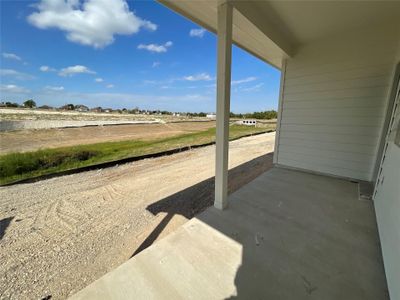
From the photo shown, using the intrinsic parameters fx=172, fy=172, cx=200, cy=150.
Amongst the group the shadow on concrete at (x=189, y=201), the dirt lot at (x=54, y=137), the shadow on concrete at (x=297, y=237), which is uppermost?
the shadow on concrete at (x=297, y=237)

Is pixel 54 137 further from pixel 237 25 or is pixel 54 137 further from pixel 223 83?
pixel 223 83

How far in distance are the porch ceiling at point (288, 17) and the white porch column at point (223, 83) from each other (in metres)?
0.21

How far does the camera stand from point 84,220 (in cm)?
238

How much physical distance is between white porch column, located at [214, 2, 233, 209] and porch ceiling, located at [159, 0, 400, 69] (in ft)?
0.69

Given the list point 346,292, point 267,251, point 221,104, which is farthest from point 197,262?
point 221,104

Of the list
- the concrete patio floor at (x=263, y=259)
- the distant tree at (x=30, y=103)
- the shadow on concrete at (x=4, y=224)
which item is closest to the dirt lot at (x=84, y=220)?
the shadow on concrete at (x=4, y=224)

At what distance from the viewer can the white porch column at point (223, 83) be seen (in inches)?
66.9

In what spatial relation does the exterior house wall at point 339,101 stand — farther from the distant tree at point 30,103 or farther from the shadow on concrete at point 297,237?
the distant tree at point 30,103

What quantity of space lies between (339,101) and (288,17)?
1.69m

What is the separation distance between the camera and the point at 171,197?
9.83 feet

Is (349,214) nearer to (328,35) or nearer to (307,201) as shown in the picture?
(307,201)

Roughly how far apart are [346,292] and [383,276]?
14.6 inches

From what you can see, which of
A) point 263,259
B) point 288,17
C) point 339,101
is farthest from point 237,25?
point 263,259

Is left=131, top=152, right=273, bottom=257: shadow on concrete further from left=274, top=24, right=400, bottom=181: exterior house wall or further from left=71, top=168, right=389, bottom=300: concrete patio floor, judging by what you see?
left=274, top=24, right=400, bottom=181: exterior house wall
